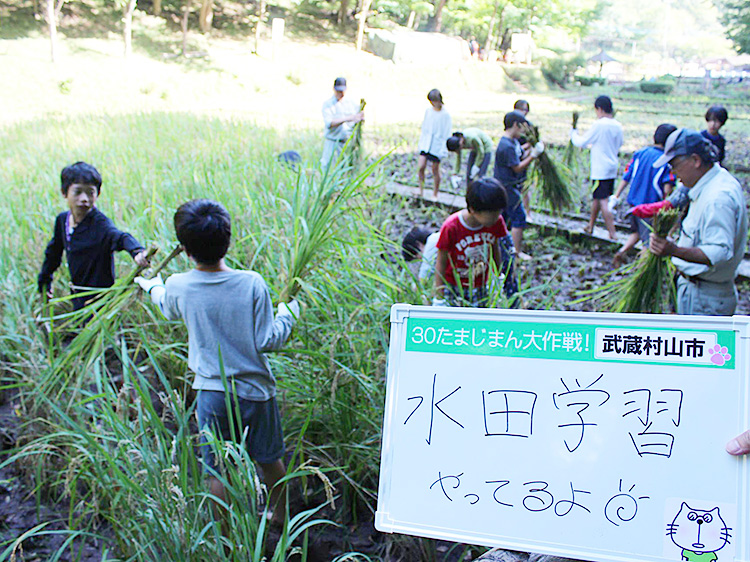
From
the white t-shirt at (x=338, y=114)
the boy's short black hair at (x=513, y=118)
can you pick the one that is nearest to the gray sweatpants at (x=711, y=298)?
the boy's short black hair at (x=513, y=118)

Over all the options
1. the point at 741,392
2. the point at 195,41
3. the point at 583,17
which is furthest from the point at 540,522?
the point at 583,17

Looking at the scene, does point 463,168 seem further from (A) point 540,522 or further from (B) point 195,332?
(A) point 540,522

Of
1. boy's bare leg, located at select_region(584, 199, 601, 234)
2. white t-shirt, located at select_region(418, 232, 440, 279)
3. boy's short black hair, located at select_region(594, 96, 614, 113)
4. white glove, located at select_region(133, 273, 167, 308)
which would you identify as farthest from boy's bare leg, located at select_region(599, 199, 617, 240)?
white glove, located at select_region(133, 273, 167, 308)

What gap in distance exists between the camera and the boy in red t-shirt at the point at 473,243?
10.0 ft

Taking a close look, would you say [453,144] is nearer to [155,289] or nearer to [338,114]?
[338,114]

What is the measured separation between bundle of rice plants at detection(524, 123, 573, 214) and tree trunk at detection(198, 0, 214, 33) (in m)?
22.7

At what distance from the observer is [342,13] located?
30.8m

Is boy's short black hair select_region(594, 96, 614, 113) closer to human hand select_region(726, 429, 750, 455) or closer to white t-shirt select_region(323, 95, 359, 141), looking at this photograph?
white t-shirt select_region(323, 95, 359, 141)

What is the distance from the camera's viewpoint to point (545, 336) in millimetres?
1415

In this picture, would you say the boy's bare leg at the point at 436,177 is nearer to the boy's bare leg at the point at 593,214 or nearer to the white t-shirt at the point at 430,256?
the boy's bare leg at the point at 593,214

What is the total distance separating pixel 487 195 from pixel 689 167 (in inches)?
32.9

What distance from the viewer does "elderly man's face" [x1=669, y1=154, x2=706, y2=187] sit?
2.90 meters

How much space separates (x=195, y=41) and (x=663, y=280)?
24556 millimetres

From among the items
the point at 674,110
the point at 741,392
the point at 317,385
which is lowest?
the point at 317,385
